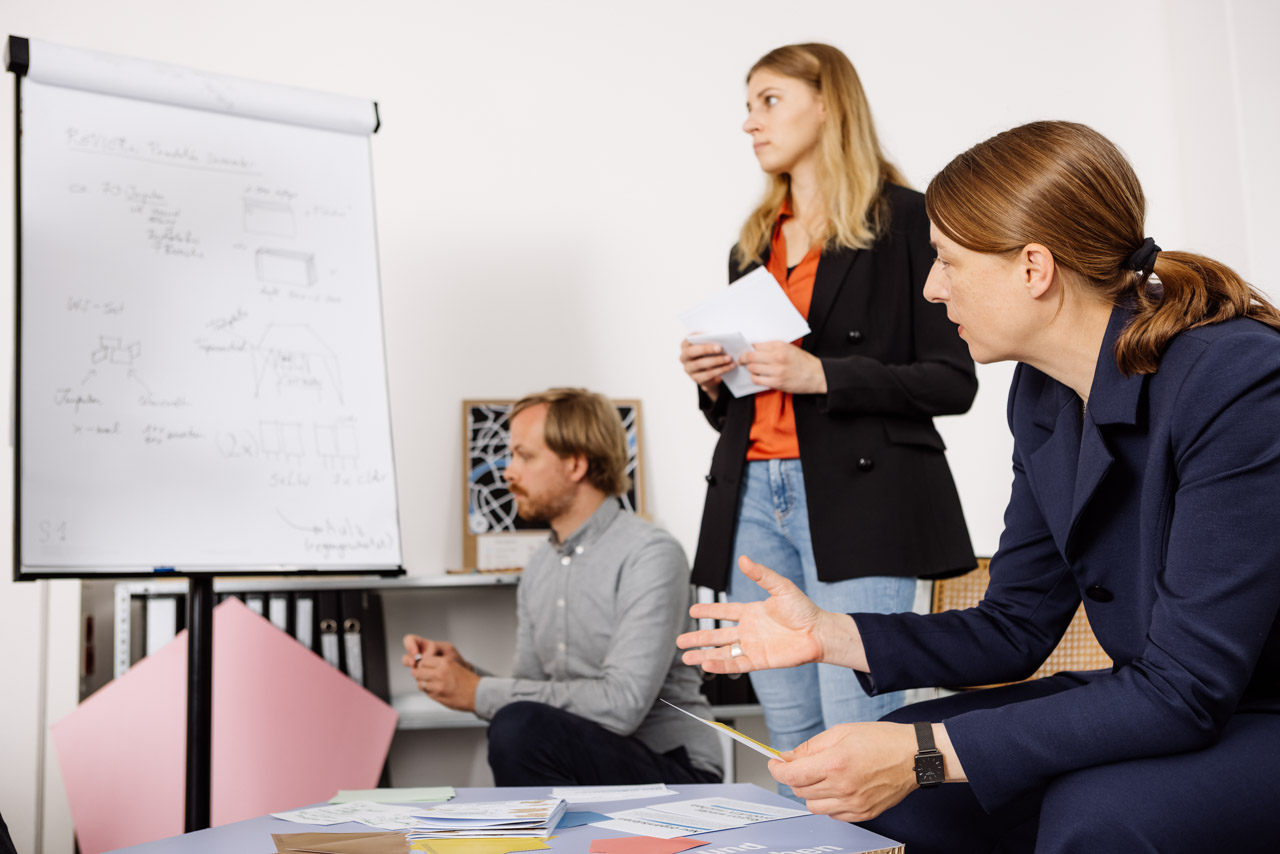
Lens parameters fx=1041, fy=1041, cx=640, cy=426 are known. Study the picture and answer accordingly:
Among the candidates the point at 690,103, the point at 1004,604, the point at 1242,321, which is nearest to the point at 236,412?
the point at 1004,604

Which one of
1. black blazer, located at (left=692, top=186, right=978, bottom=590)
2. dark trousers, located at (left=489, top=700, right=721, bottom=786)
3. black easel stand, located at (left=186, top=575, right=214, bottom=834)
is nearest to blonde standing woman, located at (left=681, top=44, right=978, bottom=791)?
black blazer, located at (left=692, top=186, right=978, bottom=590)

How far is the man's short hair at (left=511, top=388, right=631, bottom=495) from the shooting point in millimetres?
2221

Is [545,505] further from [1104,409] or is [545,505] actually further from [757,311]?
[1104,409]

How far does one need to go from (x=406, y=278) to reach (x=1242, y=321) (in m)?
2.24

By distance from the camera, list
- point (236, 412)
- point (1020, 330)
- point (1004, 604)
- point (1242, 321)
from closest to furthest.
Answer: point (1242, 321) < point (1020, 330) < point (1004, 604) < point (236, 412)

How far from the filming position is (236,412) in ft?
5.85

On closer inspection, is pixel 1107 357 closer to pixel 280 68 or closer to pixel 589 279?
pixel 589 279

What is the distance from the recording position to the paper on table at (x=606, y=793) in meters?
1.21

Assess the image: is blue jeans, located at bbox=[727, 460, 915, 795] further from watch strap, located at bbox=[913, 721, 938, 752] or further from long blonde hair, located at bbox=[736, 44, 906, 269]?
watch strap, located at bbox=[913, 721, 938, 752]

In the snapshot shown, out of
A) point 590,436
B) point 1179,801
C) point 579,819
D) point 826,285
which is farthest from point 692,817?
point 590,436

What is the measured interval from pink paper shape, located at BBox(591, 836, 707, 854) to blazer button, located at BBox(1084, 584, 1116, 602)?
1.54 feet

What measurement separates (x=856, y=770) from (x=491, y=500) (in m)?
1.93

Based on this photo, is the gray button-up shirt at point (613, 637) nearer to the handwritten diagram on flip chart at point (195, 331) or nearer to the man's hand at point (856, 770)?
the handwritten diagram on flip chart at point (195, 331)

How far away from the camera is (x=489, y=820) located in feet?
3.48
